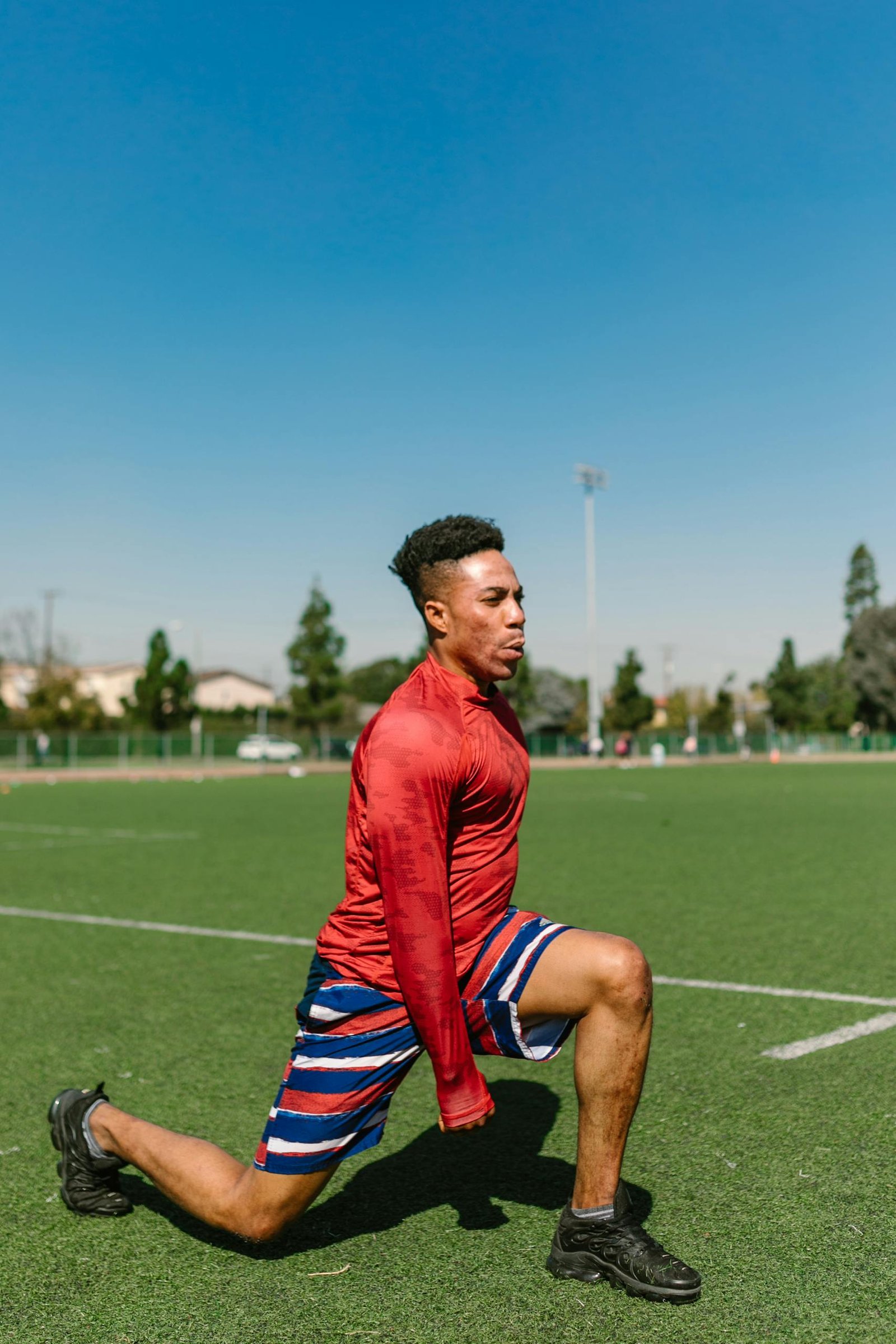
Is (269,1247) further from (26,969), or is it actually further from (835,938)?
(835,938)

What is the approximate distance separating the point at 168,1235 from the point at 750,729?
92.7 metres

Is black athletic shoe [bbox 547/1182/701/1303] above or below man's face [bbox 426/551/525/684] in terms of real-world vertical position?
below

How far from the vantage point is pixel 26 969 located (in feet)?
24.5

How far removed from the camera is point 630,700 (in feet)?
269

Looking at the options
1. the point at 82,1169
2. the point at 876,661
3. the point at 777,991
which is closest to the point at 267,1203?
the point at 82,1169

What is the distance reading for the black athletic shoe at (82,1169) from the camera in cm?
355

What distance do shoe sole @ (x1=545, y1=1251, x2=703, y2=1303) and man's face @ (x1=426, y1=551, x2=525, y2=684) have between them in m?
1.47

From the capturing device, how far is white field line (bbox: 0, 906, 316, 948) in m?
8.40

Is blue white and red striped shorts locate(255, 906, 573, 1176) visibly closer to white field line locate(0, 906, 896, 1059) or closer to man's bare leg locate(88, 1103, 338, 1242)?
man's bare leg locate(88, 1103, 338, 1242)

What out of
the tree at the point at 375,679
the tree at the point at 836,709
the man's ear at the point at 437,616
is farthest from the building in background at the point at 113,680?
the man's ear at the point at 437,616

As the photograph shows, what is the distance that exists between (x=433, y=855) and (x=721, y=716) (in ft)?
287

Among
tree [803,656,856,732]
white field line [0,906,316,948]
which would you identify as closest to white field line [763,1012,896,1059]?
white field line [0,906,316,948]

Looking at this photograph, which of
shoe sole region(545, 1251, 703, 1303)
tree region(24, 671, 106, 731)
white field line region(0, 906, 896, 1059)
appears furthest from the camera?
tree region(24, 671, 106, 731)

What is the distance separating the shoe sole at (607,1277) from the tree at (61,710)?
62449 mm
